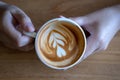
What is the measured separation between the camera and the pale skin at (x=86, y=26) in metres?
0.69

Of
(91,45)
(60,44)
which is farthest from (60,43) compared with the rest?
(91,45)

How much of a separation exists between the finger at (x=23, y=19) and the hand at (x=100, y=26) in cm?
12

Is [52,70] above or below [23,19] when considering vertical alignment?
below

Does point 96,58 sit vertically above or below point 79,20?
below

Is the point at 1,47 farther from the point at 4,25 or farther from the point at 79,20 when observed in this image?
the point at 79,20

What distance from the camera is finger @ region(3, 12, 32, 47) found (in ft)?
2.21

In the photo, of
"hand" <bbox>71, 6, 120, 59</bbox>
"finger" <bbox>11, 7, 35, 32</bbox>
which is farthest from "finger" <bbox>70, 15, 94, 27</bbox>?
"finger" <bbox>11, 7, 35, 32</bbox>

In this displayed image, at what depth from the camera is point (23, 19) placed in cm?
68

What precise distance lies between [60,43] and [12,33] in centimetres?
14

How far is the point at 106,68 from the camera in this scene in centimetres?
74

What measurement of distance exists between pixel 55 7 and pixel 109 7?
0.16 metres

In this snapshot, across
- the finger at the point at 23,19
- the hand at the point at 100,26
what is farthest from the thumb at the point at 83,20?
the finger at the point at 23,19

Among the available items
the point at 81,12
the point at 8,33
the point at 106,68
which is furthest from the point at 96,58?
the point at 8,33

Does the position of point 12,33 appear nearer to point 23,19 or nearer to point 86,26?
point 23,19
